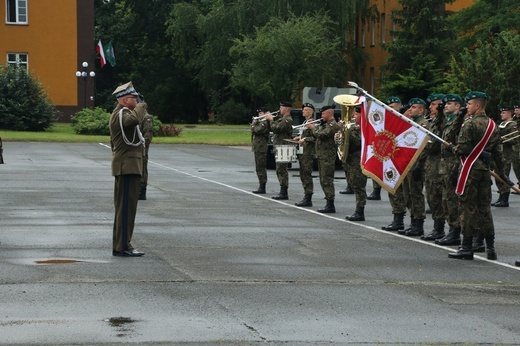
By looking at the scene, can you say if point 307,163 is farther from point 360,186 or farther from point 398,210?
point 398,210

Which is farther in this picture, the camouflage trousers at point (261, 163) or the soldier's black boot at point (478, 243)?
the camouflage trousers at point (261, 163)

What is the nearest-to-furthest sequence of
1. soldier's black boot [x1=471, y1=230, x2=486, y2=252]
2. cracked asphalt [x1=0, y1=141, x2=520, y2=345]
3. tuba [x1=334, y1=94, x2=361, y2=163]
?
cracked asphalt [x1=0, y1=141, x2=520, y2=345]
soldier's black boot [x1=471, y1=230, x2=486, y2=252]
tuba [x1=334, y1=94, x2=361, y2=163]

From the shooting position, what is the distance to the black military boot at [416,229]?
14.8m

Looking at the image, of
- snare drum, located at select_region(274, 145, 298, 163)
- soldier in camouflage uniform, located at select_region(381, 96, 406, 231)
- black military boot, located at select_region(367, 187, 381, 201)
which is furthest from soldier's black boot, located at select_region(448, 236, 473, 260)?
black military boot, located at select_region(367, 187, 381, 201)

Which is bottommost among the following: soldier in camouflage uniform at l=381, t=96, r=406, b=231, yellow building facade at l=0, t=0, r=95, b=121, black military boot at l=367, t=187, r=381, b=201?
black military boot at l=367, t=187, r=381, b=201

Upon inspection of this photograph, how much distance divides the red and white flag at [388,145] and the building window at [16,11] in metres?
54.6

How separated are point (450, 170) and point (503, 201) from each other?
22.4 ft

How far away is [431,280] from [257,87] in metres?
42.7

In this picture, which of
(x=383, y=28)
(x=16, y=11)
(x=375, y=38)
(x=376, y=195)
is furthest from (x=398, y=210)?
(x=375, y=38)

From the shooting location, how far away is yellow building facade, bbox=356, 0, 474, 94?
221 feet

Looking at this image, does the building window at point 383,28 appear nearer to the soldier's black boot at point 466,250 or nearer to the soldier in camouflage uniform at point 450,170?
the soldier in camouflage uniform at point 450,170

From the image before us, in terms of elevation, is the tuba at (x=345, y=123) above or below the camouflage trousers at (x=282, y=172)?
above

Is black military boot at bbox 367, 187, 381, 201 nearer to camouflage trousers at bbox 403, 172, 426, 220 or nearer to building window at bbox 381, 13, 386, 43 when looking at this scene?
camouflage trousers at bbox 403, 172, 426, 220

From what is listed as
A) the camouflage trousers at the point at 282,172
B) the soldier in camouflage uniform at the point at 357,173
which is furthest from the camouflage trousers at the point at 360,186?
the camouflage trousers at the point at 282,172
